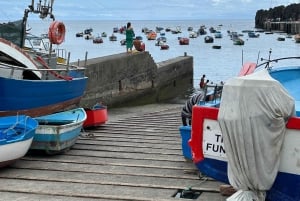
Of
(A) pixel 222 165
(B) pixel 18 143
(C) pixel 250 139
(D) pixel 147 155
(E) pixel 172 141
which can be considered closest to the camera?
(C) pixel 250 139

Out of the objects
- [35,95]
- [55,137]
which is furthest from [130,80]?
[55,137]

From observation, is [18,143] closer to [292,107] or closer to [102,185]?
[102,185]

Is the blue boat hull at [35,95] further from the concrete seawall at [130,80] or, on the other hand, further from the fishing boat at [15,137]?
the concrete seawall at [130,80]

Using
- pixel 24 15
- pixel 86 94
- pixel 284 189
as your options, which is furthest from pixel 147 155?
pixel 86 94

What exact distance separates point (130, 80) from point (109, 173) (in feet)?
33.9

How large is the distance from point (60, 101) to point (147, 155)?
9.85 ft

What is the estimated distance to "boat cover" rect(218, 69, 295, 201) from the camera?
4.86 metres

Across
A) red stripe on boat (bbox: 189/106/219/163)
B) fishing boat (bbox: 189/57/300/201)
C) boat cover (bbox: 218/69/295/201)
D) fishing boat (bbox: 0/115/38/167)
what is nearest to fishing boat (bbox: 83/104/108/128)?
fishing boat (bbox: 0/115/38/167)

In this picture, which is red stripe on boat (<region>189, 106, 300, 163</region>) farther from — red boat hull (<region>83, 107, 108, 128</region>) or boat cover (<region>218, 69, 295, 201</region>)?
red boat hull (<region>83, 107, 108, 128</region>)

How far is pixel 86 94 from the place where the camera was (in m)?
14.1

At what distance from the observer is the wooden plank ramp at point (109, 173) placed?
6.02 m

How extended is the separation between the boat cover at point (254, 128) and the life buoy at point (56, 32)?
6605 mm

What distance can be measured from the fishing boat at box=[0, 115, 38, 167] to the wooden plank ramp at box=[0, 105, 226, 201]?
231mm

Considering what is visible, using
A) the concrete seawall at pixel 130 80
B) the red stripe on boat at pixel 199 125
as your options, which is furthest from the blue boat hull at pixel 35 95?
the red stripe on boat at pixel 199 125
